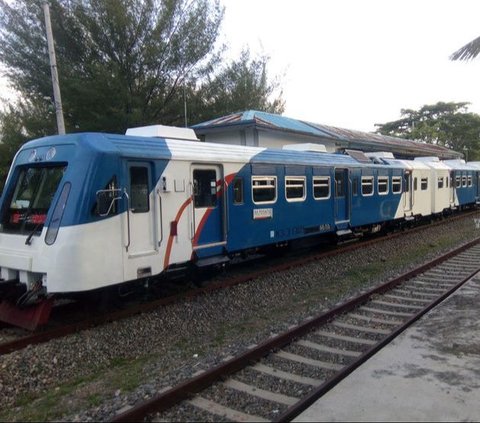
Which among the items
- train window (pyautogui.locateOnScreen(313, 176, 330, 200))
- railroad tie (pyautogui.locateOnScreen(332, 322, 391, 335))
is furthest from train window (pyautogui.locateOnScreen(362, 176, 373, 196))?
railroad tie (pyautogui.locateOnScreen(332, 322, 391, 335))

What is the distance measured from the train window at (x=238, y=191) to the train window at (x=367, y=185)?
21.8 feet

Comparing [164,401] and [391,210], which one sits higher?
[391,210]

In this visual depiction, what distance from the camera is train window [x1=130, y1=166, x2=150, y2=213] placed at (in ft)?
25.3

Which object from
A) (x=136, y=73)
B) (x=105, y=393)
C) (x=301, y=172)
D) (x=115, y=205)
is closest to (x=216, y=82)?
(x=136, y=73)

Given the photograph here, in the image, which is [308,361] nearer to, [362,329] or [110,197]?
[362,329]

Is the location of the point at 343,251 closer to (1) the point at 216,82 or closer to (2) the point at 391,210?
(2) the point at 391,210

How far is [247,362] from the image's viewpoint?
19.0 feet

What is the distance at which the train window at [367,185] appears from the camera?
15555 millimetres

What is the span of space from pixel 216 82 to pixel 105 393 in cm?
1895

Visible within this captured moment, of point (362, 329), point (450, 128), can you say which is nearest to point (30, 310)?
point (362, 329)

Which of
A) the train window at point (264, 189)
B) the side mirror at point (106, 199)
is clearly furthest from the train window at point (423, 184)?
the side mirror at point (106, 199)

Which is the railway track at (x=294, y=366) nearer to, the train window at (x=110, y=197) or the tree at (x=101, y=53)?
the train window at (x=110, y=197)

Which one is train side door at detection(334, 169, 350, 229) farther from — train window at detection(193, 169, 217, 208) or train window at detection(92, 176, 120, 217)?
train window at detection(92, 176, 120, 217)

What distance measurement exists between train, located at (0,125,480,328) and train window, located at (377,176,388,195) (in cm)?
538
